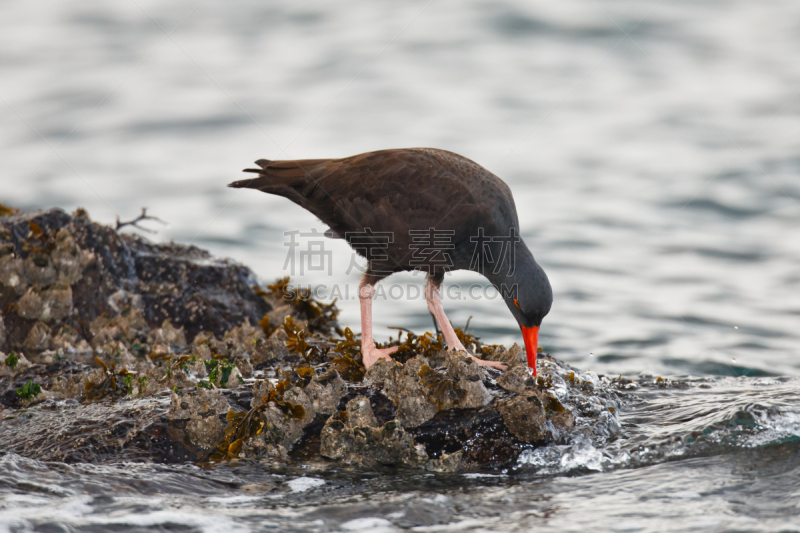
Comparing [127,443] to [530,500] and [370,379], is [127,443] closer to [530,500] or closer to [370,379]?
[370,379]

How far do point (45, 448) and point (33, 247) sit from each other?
265 cm

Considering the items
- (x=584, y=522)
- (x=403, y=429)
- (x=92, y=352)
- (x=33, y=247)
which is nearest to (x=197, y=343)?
(x=92, y=352)

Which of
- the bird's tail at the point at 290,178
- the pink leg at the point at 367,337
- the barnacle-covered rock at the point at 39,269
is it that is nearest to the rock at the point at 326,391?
the pink leg at the point at 367,337

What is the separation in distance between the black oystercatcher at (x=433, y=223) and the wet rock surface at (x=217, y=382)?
1.46ft

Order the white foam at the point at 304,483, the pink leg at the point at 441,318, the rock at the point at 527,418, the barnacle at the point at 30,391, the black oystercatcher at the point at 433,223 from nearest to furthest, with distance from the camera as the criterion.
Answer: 1. the white foam at the point at 304,483
2. the rock at the point at 527,418
3. the barnacle at the point at 30,391
4. the black oystercatcher at the point at 433,223
5. the pink leg at the point at 441,318

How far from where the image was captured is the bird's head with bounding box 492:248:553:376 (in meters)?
4.55

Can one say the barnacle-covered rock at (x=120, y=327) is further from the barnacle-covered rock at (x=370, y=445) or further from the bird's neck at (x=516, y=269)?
the bird's neck at (x=516, y=269)

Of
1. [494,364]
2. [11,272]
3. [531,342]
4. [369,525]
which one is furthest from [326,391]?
[11,272]

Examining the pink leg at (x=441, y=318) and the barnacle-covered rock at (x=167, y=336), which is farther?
the barnacle-covered rock at (x=167, y=336)

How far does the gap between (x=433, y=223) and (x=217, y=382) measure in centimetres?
182

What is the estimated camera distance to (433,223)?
189 inches

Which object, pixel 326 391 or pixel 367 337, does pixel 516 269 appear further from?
pixel 326 391

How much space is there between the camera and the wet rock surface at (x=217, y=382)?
3.60m

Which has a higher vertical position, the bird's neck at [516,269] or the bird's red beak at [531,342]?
the bird's neck at [516,269]
